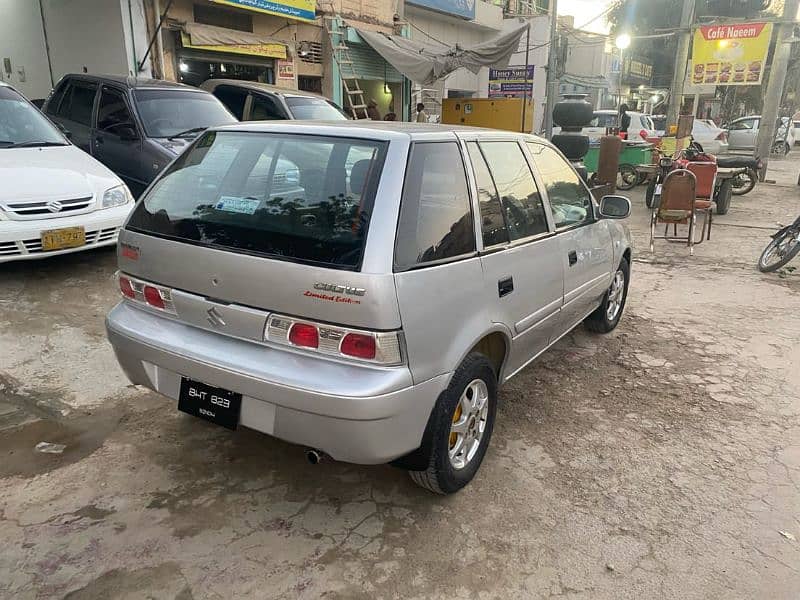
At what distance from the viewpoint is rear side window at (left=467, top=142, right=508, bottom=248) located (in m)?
2.79

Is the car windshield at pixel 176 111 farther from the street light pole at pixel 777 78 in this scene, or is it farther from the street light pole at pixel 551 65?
the street light pole at pixel 777 78

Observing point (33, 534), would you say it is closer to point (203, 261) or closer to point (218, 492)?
point (218, 492)

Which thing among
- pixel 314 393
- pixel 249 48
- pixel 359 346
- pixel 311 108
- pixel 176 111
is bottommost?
pixel 314 393

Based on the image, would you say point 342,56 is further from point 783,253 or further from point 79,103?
point 783,253

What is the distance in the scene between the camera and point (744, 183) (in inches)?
491

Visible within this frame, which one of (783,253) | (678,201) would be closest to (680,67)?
(678,201)

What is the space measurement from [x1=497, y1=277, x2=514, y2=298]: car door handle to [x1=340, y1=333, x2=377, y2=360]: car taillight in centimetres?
83

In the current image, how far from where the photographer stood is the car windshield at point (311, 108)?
28.3 ft

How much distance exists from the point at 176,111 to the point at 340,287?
239 inches

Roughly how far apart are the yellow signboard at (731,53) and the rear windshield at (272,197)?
16099mm

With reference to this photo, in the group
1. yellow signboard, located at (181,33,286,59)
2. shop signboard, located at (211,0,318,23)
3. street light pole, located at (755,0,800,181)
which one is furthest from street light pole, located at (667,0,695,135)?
yellow signboard, located at (181,33,286,59)

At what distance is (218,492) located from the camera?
8.99 ft

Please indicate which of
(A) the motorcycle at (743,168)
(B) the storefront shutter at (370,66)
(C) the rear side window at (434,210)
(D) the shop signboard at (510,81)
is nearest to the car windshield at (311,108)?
(C) the rear side window at (434,210)

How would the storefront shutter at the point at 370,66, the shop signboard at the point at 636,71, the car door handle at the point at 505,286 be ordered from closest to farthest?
the car door handle at the point at 505,286
the storefront shutter at the point at 370,66
the shop signboard at the point at 636,71
